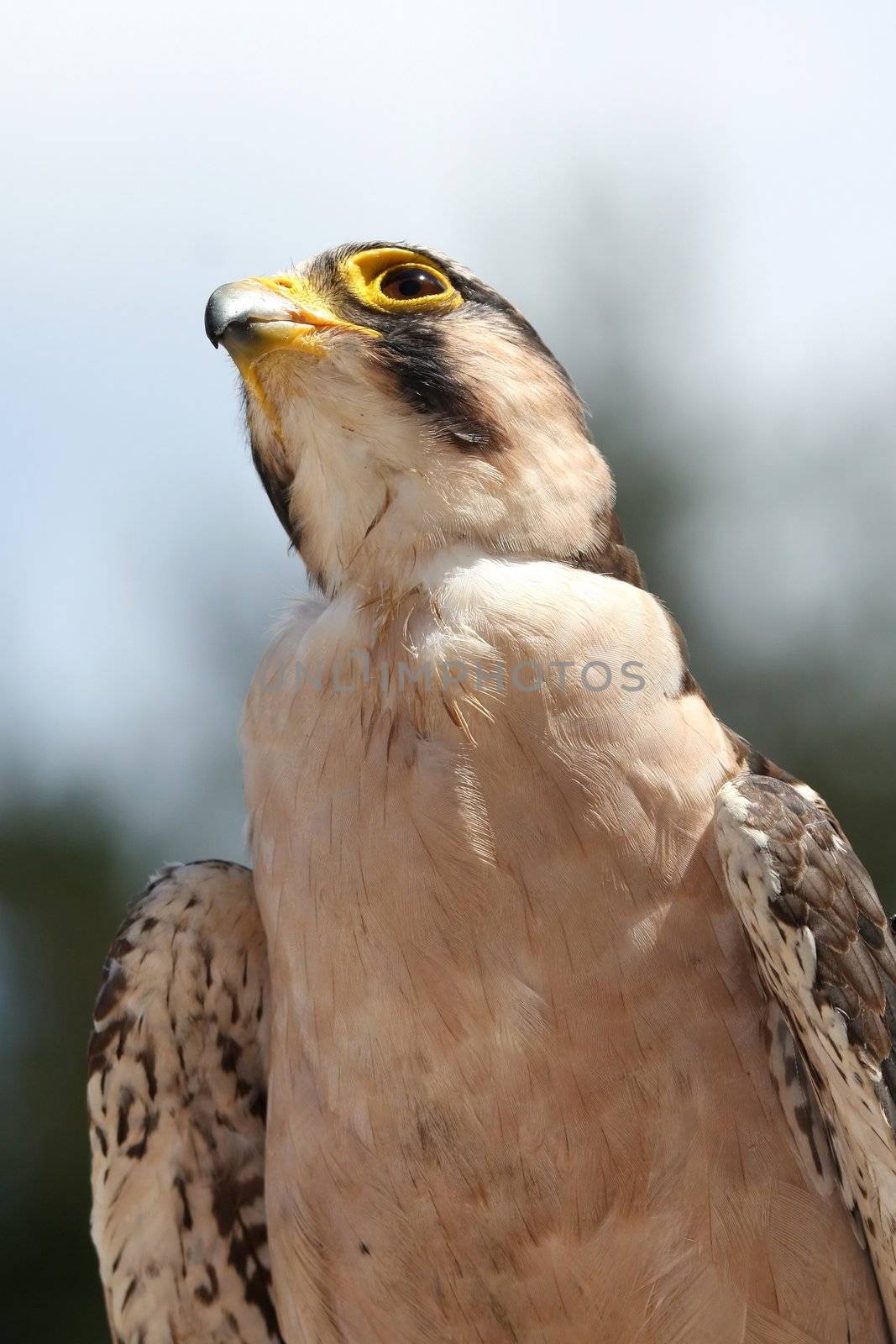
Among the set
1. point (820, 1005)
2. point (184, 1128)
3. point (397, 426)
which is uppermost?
point (397, 426)

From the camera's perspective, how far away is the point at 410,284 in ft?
9.45

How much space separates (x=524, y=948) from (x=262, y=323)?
55.0 inches

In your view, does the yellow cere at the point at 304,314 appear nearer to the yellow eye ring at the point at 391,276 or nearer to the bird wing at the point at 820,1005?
the yellow eye ring at the point at 391,276

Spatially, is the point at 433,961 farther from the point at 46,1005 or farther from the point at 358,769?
the point at 46,1005

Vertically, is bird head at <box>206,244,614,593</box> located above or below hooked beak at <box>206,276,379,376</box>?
below

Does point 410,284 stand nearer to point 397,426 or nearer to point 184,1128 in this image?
point 397,426

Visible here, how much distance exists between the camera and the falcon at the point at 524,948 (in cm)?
221

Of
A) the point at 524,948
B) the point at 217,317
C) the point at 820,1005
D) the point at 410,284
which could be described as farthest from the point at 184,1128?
the point at 410,284

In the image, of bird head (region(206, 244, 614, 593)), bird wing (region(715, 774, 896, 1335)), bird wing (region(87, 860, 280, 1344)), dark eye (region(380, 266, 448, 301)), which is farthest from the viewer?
dark eye (region(380, 266, 448, 301))

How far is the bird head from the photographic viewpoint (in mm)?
2580

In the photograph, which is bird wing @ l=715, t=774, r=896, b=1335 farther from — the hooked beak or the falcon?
the hooked beak

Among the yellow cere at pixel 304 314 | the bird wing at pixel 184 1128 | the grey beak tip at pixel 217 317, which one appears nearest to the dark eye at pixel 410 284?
the yellow cere at pixel 304 314

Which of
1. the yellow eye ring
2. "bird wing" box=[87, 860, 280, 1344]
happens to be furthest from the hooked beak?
"bird wing" box=[87, 860, 280, 1344]

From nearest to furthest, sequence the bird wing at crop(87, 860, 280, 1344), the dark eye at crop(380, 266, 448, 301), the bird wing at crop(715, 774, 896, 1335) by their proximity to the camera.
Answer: the bird wing at crop(715, 774, 896, 1335) → the bird wing at crop(87, 860, 280, 1344) → the dark eye at crop(380, 266, 448, 301)
